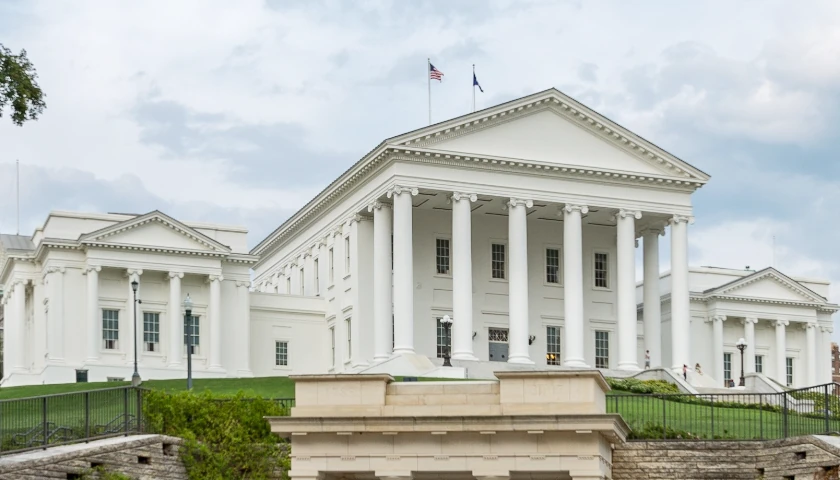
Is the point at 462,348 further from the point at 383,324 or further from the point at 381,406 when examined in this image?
the point at 381,406

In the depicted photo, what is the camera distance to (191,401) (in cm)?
4188

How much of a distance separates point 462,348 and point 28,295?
26.9 meters

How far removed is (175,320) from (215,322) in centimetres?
215

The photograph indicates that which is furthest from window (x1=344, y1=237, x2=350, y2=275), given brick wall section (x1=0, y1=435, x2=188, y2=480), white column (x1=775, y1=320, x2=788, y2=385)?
brick wall section (x1=0, y1=435, x2=188, y2=480)

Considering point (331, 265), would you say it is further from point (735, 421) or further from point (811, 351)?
point (735, 421)

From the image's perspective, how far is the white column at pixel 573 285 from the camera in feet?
253

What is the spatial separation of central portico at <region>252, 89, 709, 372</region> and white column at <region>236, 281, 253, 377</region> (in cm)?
471

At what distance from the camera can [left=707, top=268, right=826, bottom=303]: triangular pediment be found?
97750mm

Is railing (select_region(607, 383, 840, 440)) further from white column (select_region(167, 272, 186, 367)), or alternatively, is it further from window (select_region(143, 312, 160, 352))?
window (select_region(143, 312, 160, 352))

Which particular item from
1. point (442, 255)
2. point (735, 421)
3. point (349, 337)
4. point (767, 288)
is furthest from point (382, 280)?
point (767, 288)

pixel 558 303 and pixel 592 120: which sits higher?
pixel 592 120

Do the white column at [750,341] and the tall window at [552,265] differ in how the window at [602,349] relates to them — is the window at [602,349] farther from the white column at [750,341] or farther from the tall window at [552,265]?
the white column at [750,341]

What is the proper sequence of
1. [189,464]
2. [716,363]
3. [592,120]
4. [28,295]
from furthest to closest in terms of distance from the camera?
1. [716,363]
2. [28,295]
3. [592,120]
4. [189,464]

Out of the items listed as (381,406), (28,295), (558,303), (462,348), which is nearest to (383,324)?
(462,348)
